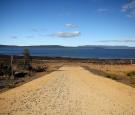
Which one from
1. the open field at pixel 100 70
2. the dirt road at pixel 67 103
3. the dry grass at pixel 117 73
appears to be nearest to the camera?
the dirt road at pixel 67 103

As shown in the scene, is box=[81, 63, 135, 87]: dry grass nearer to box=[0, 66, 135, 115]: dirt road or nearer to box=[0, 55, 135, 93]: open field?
box=[0, 55, 135, 93]: open field

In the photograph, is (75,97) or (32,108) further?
(75,97)

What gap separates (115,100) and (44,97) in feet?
15.3

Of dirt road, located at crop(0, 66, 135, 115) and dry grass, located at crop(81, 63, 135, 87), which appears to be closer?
dirt road, located at crop(0, 66, 135, 115)

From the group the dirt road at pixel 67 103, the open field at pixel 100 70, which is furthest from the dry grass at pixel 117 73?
the dirt road at pixel 67 103

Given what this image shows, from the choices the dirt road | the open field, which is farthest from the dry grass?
the dirt road

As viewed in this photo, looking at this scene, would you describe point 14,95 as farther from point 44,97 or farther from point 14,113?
point 14,113

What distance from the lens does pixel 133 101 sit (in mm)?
14945

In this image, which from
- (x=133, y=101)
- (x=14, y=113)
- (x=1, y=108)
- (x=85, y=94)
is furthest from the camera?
(x=85, y=94)

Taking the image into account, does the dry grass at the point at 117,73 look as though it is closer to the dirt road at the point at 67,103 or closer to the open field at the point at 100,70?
the open field at the point at 100,70

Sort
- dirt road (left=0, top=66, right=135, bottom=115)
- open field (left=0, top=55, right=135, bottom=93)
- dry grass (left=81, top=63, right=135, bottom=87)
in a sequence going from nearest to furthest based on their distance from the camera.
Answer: dirt road (left=0, top=66, right=135, bottom=115) < open field (left=0, top=55, right=135, bottom=93) < dry grass (left=81, top=63, right=135, bottom=87)

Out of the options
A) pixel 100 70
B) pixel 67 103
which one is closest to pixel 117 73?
pixel 100 70

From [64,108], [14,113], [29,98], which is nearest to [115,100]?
[64,108]

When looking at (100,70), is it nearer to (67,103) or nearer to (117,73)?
(117,73)
